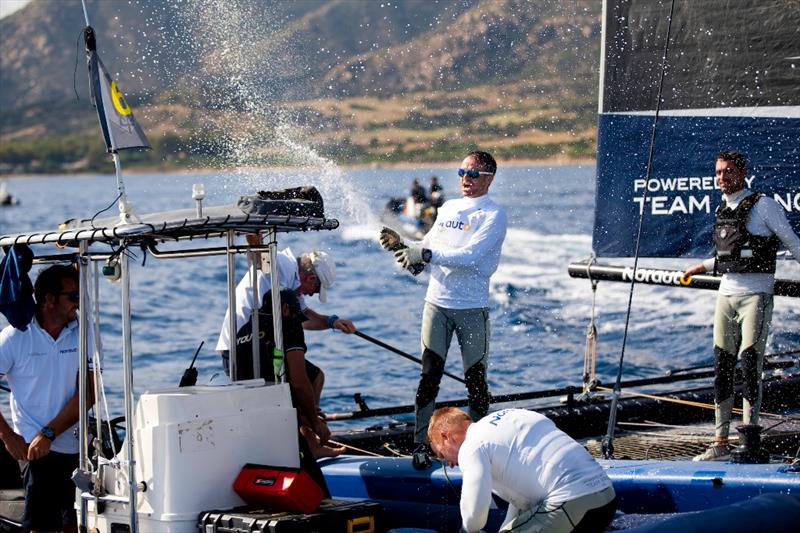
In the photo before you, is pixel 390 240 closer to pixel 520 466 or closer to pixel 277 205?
pixel 277 205

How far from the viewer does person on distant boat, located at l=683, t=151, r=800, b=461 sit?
7375mm

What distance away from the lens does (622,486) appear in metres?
6.45

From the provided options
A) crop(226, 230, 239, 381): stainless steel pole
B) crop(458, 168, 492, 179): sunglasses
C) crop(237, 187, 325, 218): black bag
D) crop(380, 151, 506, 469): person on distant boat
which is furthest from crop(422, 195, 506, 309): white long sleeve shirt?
crop(226, 230, 239, 381): stainless steel pole

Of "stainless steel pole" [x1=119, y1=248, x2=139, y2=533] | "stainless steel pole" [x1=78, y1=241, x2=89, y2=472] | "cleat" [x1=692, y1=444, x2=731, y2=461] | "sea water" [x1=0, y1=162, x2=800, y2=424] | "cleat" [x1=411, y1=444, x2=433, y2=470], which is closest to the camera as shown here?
"stainless steel pole" [x1=119, y1=248, x2=139, y2=533]

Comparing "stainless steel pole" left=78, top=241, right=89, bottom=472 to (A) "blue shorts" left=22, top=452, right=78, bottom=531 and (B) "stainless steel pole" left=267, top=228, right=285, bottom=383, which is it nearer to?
(A) "blue shorts" left=22, top=452, right=78, bottom=531

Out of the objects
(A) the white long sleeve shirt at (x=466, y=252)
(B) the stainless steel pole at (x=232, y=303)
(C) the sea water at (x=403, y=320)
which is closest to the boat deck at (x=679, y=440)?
(A) the white long sleeve shirt at (x=466, y=252)

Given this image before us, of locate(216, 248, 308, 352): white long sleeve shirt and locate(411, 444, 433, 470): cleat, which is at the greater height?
locate(216, 248, 308, 352): white long sleeve shirt

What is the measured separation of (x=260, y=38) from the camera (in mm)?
18672

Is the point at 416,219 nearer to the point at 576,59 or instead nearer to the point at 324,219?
the point at 324,219

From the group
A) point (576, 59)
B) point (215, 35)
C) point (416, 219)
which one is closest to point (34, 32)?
point (576, 59)

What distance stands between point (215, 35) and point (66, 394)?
1503 cm

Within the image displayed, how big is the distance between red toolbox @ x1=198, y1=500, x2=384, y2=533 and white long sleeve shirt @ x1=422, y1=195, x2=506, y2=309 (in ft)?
6.20

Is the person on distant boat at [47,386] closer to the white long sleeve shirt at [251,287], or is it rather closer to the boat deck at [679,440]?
the white long sleeve shirt at [251,287]

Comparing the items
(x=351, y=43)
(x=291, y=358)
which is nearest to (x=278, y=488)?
(x=291, y=358)
